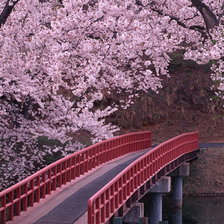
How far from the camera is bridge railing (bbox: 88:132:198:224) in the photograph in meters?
15.0

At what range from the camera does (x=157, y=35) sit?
24.3 m

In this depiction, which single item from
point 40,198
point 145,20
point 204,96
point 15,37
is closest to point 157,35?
point 145,20

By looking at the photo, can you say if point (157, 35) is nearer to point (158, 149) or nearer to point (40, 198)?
point (158, 149)

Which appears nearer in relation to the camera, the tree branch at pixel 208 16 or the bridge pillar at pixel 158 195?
the tree branch at pixel 208 16

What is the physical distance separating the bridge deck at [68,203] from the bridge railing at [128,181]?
2.28 ft

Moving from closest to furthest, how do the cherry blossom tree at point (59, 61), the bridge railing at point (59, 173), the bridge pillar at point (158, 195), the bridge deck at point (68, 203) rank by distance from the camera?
the bridge railing at point (59, 173) → the bridge deck at point (68, 203) → the cherry blossom tree at point (59, 61) → the bridge pillar at point (158, 195)

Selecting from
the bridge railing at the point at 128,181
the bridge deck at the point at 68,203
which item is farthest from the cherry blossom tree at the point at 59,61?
the bridge railing at the point at 128,181

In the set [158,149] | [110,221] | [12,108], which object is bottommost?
[110,221]

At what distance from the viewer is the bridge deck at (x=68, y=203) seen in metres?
15.7

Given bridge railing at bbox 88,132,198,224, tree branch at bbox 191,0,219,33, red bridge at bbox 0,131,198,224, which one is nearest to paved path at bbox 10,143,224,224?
red bridge at bbox 0,131,198,224

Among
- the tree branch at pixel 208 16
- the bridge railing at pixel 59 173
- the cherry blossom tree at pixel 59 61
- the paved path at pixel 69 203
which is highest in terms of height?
the tree branch at pixel 208 16

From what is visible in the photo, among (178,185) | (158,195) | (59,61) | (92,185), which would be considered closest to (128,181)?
(92,185)

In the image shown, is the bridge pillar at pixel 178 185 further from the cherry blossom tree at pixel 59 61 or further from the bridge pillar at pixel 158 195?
the cherry blossom tree at pixel 59 61

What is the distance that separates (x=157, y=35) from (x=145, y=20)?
109 centimetres
